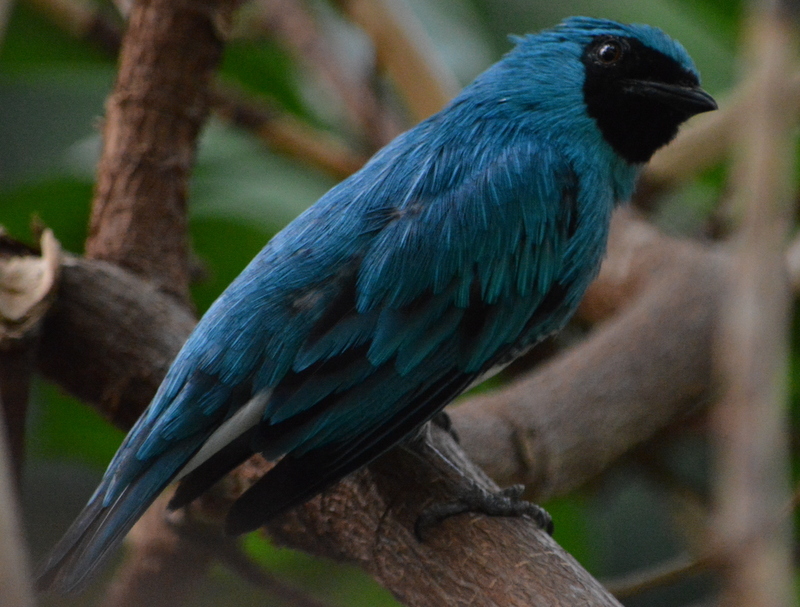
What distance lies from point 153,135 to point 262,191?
67.0 inches

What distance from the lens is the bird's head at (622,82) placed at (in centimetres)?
267

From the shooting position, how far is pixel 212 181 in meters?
4.83

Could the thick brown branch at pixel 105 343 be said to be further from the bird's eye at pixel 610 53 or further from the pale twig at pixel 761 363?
the pale twig at pixel 761 363

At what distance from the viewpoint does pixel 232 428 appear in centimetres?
212

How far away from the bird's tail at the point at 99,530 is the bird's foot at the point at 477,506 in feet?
1.86

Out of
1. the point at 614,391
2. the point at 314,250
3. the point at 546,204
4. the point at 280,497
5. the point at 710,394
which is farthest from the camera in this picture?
the point at 710,394

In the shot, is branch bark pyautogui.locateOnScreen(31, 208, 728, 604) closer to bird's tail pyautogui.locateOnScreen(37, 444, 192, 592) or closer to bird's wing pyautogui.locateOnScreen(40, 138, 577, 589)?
bird's wing pyautogui.locateOnScreen(40, 138, 577, 589)

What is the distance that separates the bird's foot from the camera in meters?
2.15

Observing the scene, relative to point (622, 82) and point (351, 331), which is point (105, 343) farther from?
point (622, 82)

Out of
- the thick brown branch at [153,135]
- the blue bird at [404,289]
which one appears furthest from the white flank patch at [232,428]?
the thick brown branch at [153,135]

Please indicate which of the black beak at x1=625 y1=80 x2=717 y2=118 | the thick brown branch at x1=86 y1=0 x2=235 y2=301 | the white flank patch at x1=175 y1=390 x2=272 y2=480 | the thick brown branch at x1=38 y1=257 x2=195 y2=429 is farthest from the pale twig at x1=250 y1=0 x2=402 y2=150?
the white flank patch at x1=175 y1=390 x2=272 y2=480

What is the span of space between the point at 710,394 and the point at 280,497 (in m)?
2.30

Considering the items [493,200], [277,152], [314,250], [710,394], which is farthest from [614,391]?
[277,152]

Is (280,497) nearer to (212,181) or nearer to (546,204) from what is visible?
(546,204)
